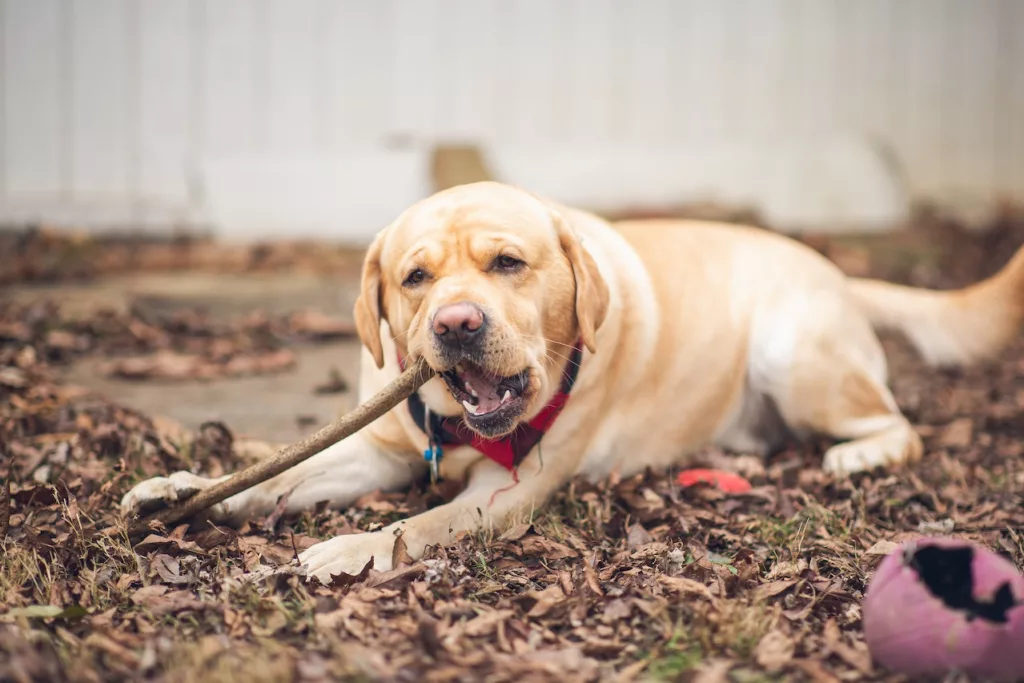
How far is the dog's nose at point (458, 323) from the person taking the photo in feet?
8.86

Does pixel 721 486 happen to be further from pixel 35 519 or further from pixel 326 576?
pixel 35 519

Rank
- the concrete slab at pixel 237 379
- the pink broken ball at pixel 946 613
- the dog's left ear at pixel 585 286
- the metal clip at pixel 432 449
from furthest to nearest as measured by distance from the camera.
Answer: the concrete slab at pixel 237 379 < the metal clip at pixel 432 449 < the dog's left ear at pixel 585 286 < the pink broken ball at pixel 946 613

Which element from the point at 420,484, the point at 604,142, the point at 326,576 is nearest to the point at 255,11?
the point at 604,142

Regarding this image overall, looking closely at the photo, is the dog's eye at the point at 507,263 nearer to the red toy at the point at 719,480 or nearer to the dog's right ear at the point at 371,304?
the dog's right ear at the point at 371,304

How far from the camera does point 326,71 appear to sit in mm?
8203

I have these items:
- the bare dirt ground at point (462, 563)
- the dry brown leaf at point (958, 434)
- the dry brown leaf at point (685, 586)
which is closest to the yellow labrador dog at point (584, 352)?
the bare dirt ground at point (462, 563)

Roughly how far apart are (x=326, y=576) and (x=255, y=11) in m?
6.41

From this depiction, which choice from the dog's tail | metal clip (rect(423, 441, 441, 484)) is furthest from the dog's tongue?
the dog's tail

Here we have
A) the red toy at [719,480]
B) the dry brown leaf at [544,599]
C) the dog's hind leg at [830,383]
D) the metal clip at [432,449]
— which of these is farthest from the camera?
the dog's hind leg at [830,383]

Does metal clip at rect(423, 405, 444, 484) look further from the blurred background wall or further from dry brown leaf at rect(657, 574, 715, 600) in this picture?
the blurred background wall

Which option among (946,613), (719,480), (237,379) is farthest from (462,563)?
(237,379)

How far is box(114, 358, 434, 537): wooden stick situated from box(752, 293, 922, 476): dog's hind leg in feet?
5.02

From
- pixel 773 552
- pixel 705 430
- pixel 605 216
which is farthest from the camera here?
pixel 605 216

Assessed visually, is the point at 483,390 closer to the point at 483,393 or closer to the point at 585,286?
the point at 483,393
